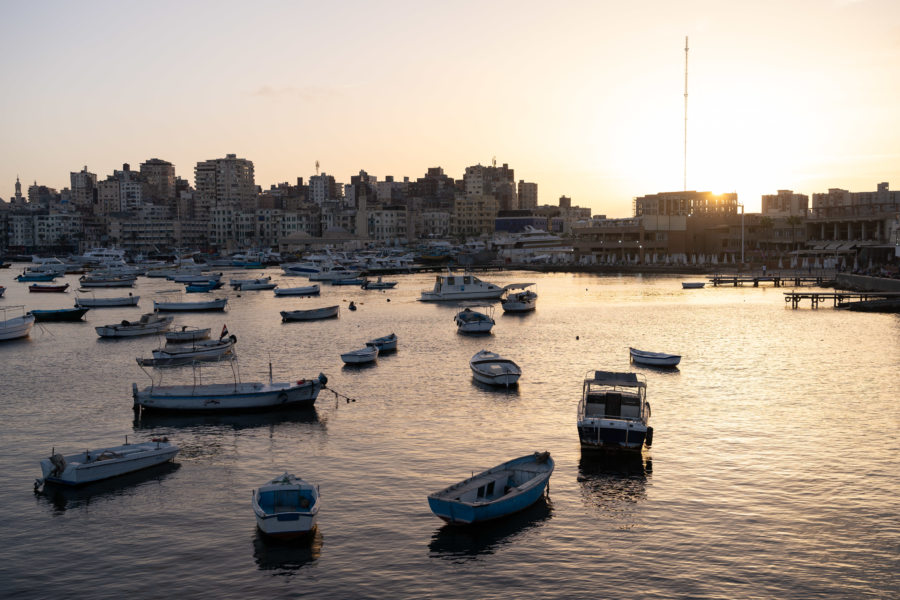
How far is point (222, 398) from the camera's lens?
41.3m

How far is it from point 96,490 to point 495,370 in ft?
80.9

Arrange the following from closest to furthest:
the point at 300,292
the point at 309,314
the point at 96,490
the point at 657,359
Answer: the point at 96,490 → the point at 657,359 → the point at 309,314 → the point at 300,292

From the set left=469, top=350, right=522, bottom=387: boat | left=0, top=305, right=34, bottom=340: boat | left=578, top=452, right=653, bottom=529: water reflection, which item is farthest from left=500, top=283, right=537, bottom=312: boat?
left=578, top=452, right=653, bottom=529: water reflection

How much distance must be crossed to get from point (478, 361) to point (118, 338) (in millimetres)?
41736

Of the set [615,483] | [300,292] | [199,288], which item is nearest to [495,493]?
[615,483]

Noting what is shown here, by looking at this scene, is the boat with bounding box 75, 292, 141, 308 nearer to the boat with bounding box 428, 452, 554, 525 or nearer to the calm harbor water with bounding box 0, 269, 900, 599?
the calm harbor water with bounding box 0, 269, 900, 599

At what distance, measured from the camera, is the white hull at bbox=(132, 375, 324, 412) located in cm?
4138

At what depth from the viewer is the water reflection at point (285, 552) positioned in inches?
926

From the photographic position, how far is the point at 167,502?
28.7 metres

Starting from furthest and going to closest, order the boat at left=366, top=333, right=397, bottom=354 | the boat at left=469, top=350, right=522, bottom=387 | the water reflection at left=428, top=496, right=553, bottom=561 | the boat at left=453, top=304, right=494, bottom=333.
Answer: the boat at left=453, top=304, right=494, bottom=333, the boat at left=366, top=333, right=397, bottom=354, the boat at left=469, top=350, right=522, bottom=387, the water reflection at left=428, top=496, right=553, bottom=561

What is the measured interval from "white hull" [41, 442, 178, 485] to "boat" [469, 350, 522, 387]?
20.5m

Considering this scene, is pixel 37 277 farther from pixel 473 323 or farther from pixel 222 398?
pixel 222 398

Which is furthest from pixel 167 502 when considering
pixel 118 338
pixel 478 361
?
pixel 118 338

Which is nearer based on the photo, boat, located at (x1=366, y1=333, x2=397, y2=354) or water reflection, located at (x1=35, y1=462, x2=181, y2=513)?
water reflection, located at (x1=35, y1=462, x2=181, y2=513)
